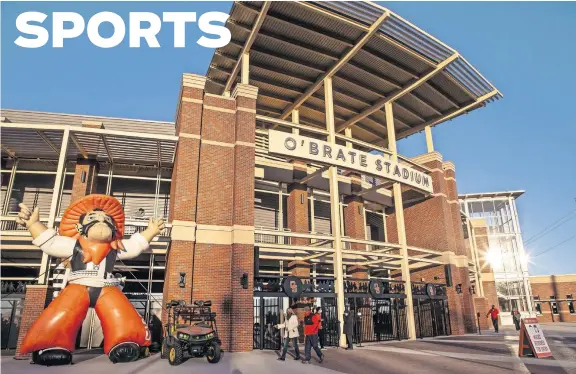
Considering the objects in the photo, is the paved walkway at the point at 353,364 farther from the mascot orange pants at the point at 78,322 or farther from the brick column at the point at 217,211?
the brick column at the point at 217,211

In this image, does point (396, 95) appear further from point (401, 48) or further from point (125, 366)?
point (125, 366)

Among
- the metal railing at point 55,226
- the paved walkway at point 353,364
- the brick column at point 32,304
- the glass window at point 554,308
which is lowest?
the paved walkway at point 353,364

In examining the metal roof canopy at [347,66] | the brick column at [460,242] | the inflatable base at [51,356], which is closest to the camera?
the inflatable base at [51,356]

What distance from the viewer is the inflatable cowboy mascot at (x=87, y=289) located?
10266 mm

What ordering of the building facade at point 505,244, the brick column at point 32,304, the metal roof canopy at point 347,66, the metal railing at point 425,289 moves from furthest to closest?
the building facade at point 505,244 < the metal railing at point 425,289 < the metal roof canopy at point 347,66 < the brick column at point 32,304

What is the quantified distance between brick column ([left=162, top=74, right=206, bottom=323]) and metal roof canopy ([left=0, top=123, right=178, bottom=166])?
888 mm

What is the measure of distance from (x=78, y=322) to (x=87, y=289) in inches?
35.6

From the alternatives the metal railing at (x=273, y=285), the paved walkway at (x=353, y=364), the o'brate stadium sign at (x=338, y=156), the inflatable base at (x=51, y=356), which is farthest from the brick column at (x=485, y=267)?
the inflatable base at (x=51, y=356)

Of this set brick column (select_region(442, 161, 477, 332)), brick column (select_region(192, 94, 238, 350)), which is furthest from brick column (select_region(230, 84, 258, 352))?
brick column (select_region(442, 161, 477, 332))

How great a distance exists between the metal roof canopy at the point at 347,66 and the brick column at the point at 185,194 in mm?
4601

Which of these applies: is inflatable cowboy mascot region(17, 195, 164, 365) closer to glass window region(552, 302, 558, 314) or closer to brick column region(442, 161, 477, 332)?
brick column region(442, 161, 477, 332)

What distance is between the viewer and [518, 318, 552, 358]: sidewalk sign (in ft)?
39.4

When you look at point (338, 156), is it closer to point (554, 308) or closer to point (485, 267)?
point (485, 267)

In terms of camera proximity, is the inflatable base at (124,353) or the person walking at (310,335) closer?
the inflatable base at (124,353)
